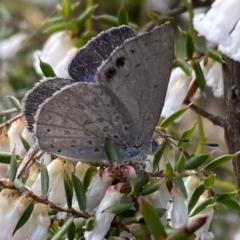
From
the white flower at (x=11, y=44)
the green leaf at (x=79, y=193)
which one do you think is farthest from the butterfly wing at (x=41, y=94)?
the white flower at (x=11, y=44)

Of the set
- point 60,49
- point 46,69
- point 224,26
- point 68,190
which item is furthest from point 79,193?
point 60,49

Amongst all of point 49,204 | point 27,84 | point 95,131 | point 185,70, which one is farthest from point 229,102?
point 27,84

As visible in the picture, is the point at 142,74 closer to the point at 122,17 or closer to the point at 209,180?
the point at 209,180

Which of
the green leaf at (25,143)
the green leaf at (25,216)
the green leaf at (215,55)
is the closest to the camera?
the green leaf at (25,216)

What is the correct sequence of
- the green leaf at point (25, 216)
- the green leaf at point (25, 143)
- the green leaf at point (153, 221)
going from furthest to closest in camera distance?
1. the green leaf at point (25, 143)
2. the green leaf at point (25, 216)
3. the green leaf at point (153, 221)

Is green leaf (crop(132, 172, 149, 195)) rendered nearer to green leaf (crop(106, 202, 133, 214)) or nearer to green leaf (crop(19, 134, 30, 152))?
green leaf (crop(106, 202, 133, 214))

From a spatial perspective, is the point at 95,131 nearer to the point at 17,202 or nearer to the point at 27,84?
the point at 17,202

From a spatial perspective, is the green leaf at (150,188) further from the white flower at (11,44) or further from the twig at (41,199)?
the white flower at (11,44)
